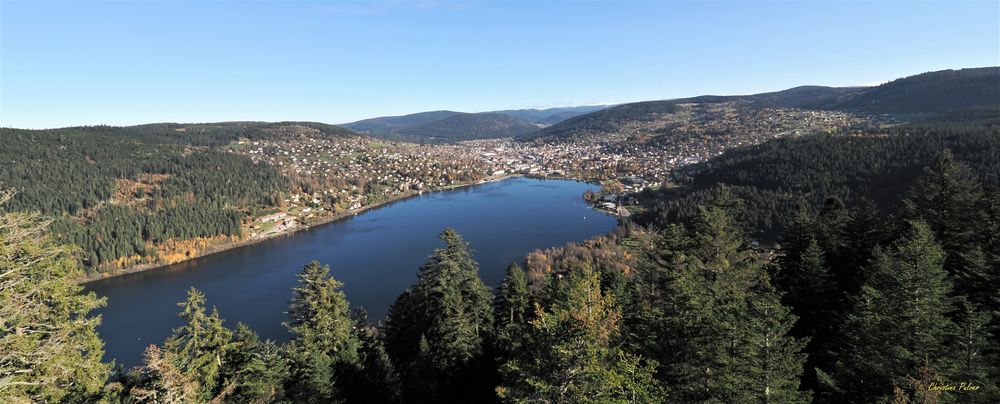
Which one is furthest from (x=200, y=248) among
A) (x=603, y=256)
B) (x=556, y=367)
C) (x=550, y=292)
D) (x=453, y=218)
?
(x=556, y=367)

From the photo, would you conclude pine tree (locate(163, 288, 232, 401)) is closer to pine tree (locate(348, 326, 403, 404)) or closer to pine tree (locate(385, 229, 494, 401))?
pine tree (locate(348, 326, 403, 404))

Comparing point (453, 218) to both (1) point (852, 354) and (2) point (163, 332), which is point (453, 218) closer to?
(2) point (163, 332)

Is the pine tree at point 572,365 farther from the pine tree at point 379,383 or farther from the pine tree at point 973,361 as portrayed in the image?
the pine tree at point 379,383

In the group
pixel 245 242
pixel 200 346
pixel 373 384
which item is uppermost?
pixel 200 346

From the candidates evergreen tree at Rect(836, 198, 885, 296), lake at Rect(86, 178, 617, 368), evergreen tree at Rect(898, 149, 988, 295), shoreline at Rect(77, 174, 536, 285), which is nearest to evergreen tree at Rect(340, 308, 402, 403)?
lake at Rect(86, 178, 617, 368)

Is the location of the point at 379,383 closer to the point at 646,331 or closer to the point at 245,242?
the point at 646,331

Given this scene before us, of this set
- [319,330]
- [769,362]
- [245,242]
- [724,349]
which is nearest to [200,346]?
[319,330]
